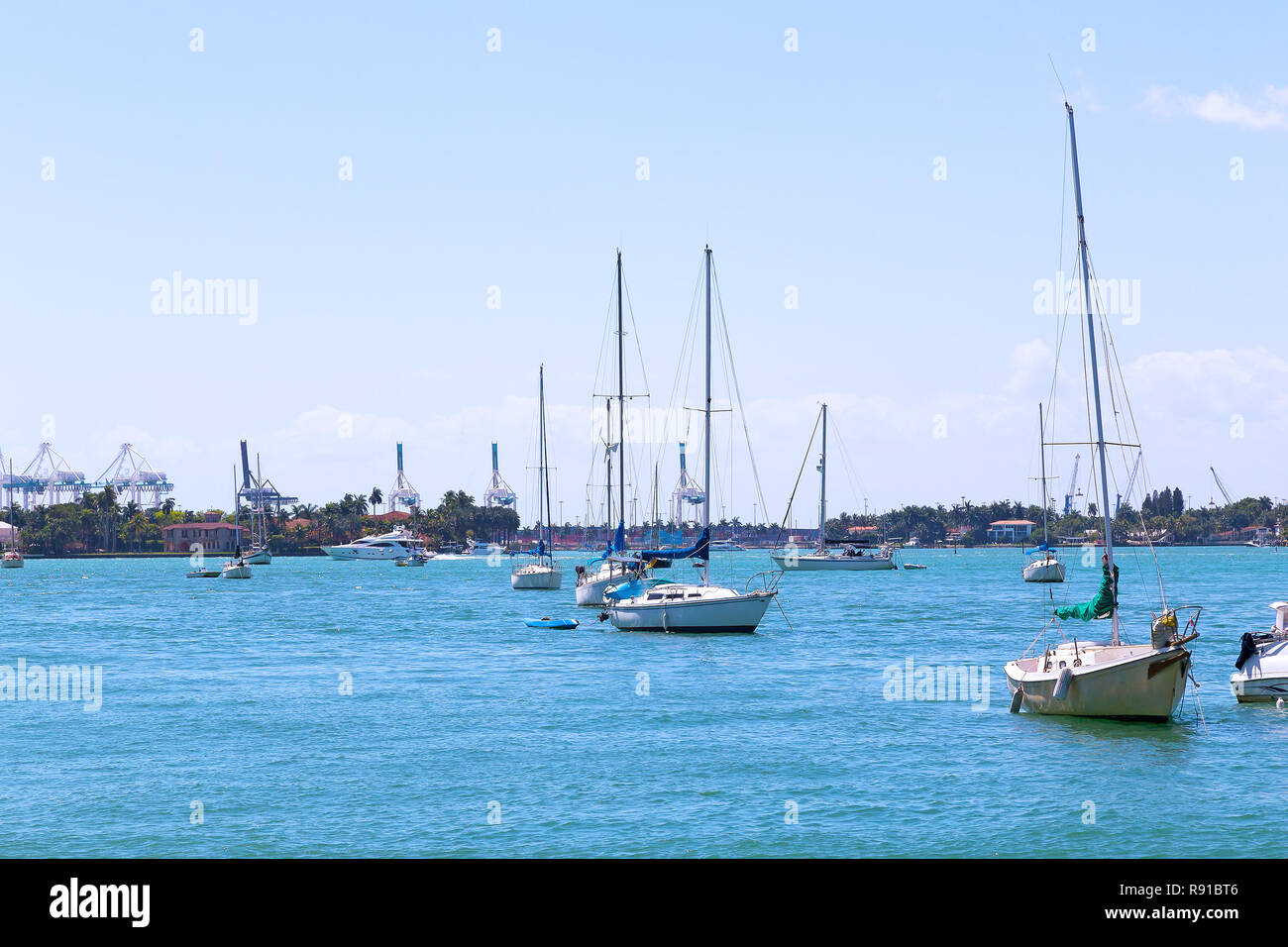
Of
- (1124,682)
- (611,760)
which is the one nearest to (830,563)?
(1124,682)

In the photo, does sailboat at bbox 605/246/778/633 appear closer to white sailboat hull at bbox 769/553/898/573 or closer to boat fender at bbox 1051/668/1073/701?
boat fender at bbox 1051/668/1073/701

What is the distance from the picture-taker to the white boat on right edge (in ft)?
117

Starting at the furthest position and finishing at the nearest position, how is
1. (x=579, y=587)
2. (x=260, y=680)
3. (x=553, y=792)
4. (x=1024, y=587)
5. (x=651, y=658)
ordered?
(x=1024, y=587)
(x=579, y=587)
(x=651, y=658)
(x=260, y=680)
(x=553, y=792)

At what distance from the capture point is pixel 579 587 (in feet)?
270

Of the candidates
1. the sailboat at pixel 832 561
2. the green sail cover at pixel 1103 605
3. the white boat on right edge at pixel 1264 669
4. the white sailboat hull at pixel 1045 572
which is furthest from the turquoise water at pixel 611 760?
the sailboat at pixel 832 561

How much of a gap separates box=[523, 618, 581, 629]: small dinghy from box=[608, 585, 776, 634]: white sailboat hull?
9.26 meters

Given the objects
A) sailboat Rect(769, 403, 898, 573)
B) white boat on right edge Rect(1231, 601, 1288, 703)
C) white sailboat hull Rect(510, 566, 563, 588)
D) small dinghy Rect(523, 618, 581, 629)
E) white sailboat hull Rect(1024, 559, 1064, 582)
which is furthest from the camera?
sailboat Rect(769, 403, 898, 573)

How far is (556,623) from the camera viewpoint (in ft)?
231

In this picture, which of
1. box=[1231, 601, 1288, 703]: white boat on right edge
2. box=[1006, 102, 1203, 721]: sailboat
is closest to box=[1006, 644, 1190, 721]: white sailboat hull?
box=[1006, 102, 1203, 721]: sailboat

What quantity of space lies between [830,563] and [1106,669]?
5885 inches

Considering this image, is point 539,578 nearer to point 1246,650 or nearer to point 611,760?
point 1246,650
